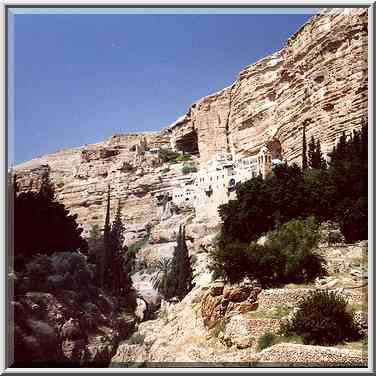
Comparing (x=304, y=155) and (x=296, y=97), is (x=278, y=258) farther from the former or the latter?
(x=296, y=97)

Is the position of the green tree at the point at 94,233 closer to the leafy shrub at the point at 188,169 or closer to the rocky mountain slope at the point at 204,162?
the rocky mountain slope at the point at 204,162

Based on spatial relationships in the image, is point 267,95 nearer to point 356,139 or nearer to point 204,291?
point 356,139

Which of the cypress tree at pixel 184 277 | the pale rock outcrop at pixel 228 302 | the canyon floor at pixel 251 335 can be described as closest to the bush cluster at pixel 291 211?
the pale rock outcrop at pixel 228 302

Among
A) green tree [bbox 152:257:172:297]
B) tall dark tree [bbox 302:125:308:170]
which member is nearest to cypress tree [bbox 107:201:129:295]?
green tree [bbox 152:257:172:297]

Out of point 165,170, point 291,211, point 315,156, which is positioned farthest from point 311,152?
point 165,170

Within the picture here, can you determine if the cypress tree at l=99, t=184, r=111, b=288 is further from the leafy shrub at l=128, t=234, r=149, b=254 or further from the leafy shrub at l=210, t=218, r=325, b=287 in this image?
the leafy shrub at l=210, t=218, r=325, b=287

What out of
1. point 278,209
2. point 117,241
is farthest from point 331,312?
point 117,241
